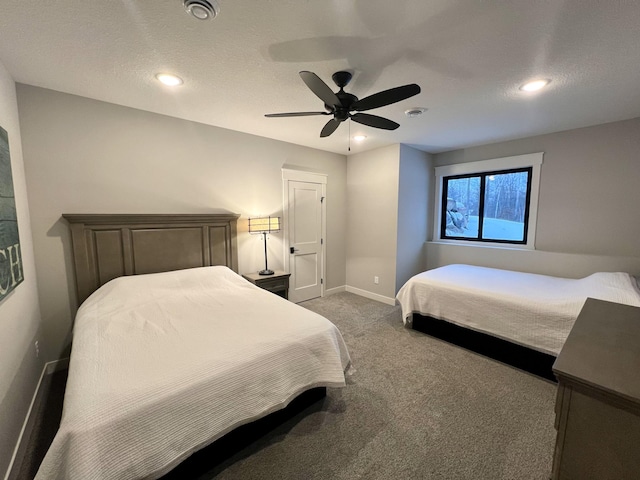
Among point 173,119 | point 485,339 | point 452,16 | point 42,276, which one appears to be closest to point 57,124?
point 173,119

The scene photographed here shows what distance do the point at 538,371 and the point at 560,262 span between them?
1735mm

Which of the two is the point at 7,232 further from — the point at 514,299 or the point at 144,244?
the point at 514,299

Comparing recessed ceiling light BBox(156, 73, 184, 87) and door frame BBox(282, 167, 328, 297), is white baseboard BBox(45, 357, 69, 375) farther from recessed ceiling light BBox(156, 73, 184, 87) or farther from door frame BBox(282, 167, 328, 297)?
recessed ceiling light BBox(156, 73, 184, 87)

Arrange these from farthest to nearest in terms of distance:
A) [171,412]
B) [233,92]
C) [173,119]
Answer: [173,119]
[233,92]
[171,412]

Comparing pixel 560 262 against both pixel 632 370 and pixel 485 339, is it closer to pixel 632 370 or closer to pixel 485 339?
pixel 485 339

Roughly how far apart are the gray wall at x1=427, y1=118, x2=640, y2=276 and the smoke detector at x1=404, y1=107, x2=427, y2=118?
6.39 ft

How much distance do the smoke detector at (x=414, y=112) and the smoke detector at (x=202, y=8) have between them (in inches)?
76.8

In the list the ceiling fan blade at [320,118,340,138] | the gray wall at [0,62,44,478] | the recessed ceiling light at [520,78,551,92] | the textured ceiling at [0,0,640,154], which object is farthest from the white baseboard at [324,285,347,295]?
the recessed ceiling light at [520,78,551,92]

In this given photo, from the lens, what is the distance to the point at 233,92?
90.5 inches

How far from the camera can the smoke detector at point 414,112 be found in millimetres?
2631

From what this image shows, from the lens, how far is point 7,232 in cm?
161

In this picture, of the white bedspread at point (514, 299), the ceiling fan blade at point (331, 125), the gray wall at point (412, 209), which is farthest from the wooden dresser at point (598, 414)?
the gray wall at point (412, 209)

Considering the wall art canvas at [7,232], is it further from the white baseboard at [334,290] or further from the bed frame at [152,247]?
the white baseboard at [334,290]

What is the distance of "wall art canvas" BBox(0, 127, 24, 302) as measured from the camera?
1532mm
